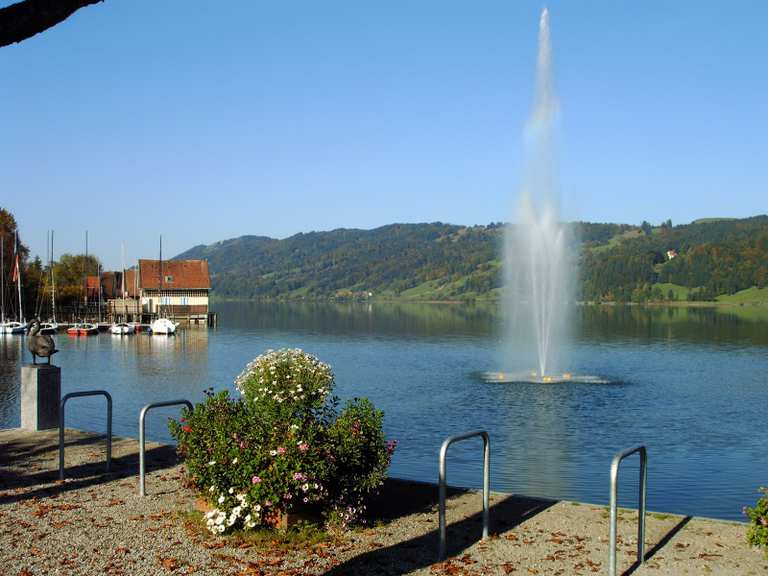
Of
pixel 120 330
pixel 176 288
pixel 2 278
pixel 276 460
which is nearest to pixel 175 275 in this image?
pixel 176 288

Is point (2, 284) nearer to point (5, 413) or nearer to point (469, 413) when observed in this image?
point (5, 413)

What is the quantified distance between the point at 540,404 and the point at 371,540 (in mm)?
25752

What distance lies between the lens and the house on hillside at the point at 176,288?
120m

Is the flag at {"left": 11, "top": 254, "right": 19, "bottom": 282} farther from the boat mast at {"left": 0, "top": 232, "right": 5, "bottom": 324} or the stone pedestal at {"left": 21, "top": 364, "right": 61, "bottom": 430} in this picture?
the stone pedestal at {"left": 21, "top": 364, "right": 61, "bottom": 430}

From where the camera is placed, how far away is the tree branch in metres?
6.10

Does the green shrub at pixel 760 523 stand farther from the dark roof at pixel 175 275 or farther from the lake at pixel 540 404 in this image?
the dark roof at pixel 175 275

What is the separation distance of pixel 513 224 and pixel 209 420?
4130 cm

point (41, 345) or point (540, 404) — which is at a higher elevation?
point (41, 345)

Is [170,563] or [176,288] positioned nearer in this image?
[170,563]

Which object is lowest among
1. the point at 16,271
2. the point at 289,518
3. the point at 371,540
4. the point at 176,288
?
the point at 371,540

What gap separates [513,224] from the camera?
51062 millimetres

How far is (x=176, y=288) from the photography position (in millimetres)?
121312

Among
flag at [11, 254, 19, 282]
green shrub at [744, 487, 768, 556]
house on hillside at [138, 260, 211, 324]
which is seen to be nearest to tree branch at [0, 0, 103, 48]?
green shrub at [744, 487, 768, 556]

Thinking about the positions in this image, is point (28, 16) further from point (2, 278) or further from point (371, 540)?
point (2, 278)
